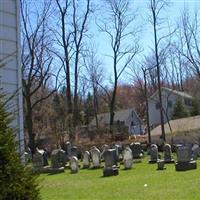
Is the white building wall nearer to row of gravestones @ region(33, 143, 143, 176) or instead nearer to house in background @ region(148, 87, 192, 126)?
row of gravestones @ region(33, 143, 143, 176)

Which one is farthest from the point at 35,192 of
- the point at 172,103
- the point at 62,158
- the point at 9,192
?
the point at 172,103

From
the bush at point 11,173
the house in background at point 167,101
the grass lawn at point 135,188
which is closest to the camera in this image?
the bush at point 11,173

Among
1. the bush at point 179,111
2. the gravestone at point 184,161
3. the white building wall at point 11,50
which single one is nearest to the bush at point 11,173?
the white building wall at point 11,50

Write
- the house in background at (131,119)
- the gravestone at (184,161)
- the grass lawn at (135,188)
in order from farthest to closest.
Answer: the house in background at (131,119), the gravestone at (184,161), the grass lawn at (135,188)

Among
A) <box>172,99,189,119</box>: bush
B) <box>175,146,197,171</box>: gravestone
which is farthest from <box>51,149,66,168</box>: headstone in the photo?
<box>172,99,189,119</box>: bush

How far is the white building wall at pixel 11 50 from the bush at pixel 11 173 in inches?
122

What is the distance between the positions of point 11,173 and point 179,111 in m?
60.1

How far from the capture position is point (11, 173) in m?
4.49

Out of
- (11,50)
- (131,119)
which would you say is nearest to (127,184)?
(11,50)

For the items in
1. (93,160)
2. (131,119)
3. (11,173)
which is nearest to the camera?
(11,173)

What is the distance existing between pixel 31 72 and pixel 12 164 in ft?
130

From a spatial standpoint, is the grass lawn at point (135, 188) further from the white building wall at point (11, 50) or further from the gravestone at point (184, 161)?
the white building wall at point (11, 50)

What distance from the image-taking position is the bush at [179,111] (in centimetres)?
6225

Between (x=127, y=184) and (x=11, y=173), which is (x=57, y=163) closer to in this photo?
(x=127, y=184)
